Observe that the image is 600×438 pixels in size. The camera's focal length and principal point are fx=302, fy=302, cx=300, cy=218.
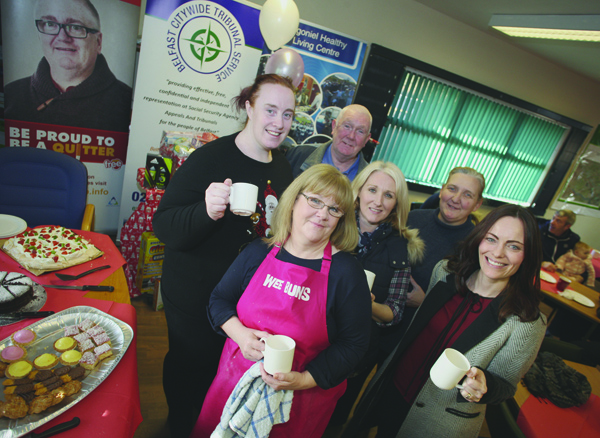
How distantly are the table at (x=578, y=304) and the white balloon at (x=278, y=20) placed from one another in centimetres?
383

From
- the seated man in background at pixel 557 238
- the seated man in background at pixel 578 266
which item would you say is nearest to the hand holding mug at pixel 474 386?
the seated man in background at pixel 578 266

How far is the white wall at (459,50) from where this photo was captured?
4.18m

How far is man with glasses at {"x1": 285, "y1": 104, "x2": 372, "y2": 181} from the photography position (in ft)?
9.40

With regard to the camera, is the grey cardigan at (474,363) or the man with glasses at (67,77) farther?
the man with glasses at (67,77)

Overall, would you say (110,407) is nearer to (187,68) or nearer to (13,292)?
(13,292)

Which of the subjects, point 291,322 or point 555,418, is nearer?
point 291,322

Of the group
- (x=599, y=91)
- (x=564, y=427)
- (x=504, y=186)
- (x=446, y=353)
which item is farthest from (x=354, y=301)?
(x=599, y=91)

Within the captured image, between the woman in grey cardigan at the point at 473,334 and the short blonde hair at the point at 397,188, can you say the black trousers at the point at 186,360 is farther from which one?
the short blonde hair at the point at 397,188

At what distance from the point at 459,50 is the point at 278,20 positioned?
11.4 ft

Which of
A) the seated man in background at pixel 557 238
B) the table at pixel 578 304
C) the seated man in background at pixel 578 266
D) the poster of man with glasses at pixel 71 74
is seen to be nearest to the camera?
the poster of man with glasses at pixel 71 74

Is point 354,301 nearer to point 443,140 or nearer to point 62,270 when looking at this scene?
point 62,270

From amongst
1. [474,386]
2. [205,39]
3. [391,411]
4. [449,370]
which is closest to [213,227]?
[449,370]

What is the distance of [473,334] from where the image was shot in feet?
4.50

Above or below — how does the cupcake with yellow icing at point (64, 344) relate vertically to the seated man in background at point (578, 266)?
below
